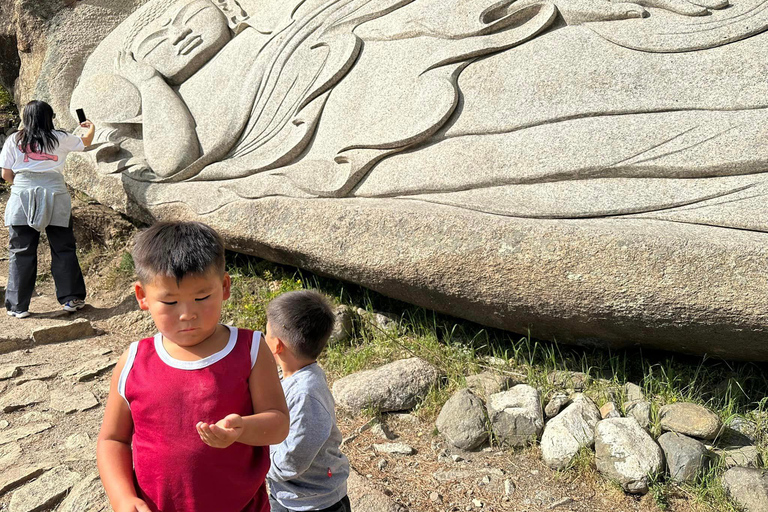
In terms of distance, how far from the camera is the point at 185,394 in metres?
1.22

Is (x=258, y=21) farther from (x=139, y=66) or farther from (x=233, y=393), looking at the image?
(x=233, y=393)

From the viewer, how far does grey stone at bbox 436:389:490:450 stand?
2471mm

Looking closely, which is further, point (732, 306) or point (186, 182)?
point (186, 182)

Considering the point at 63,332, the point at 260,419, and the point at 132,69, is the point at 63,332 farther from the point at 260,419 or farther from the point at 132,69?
the point at 260,419

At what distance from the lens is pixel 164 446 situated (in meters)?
1.24

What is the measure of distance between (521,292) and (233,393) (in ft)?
4.90

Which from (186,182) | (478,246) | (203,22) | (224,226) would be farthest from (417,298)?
(203,22)

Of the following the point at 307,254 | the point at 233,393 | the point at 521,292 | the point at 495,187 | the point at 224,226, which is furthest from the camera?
the point at 224,226

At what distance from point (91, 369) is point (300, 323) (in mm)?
2051

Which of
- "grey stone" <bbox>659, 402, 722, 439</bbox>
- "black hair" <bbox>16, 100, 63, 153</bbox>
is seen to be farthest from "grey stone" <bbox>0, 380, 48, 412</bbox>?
"grey stone" <bbox>659, 402, 722, 439</bbox>

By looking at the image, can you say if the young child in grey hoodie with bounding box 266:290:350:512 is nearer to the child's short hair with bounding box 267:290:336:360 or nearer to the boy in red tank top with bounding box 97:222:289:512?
the child's short hair with bounding box 267:290:336:360

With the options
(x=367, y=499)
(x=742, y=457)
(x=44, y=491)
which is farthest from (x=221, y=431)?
(x=742, y=457)

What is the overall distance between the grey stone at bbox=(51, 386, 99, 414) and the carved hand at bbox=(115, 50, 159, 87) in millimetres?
2104

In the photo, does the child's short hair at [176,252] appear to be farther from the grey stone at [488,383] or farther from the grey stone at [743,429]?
the grey stone at [743,429]
